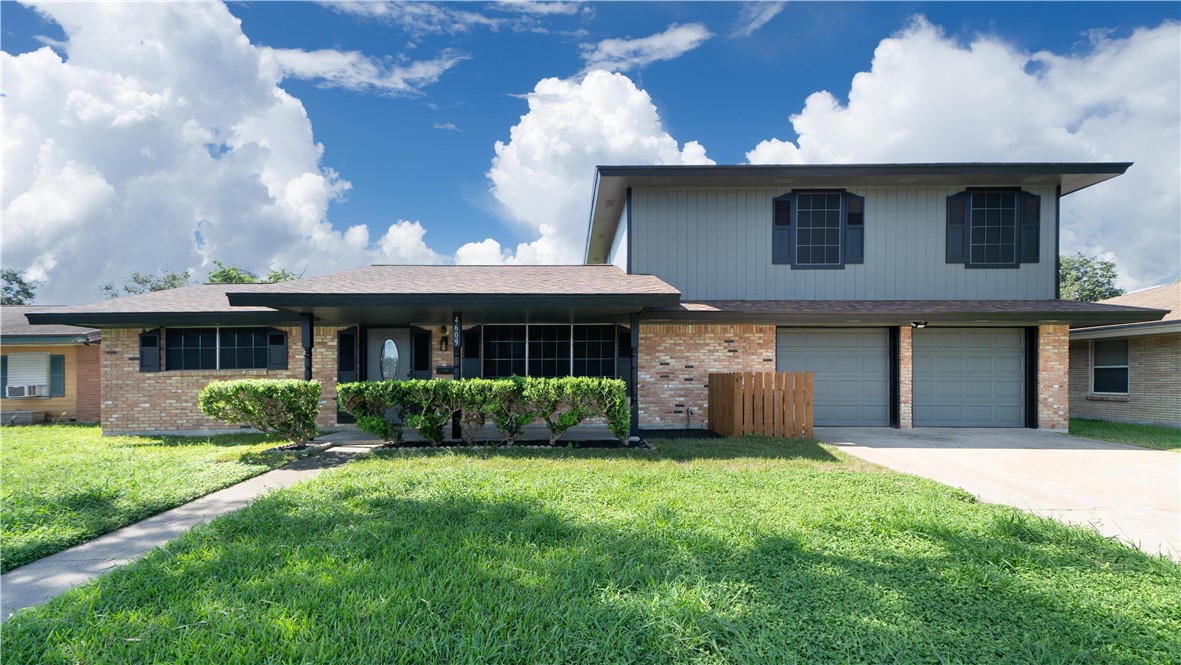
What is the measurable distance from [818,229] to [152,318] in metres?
14.6

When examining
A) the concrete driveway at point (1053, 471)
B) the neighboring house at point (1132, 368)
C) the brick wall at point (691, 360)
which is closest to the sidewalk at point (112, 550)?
the brick wall at point (691, 360)

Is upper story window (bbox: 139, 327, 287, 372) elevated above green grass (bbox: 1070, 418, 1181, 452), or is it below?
above

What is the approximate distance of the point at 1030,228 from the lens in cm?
1176

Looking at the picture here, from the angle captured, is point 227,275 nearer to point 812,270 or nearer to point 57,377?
point 57,377

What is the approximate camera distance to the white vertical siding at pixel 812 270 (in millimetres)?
11727

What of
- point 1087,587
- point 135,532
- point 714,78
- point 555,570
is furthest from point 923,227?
point 135,532

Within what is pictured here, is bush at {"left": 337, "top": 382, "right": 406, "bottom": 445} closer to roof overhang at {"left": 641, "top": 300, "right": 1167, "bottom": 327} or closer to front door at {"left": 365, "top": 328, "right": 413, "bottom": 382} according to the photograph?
front door at {"left": 365, "top": 328, "right": 413, "bottom": 382}

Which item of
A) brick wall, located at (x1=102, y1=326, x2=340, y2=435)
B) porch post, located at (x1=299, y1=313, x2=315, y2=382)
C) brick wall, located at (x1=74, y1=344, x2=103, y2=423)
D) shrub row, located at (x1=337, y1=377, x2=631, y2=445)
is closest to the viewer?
shrub row, located at (x1=337, y1=377, x2=631, y2=445)

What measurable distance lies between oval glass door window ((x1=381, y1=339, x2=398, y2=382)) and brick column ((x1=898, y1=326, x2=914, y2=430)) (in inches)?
450

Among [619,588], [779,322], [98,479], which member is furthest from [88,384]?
[779,322]

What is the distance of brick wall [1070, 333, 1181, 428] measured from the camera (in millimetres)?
12188

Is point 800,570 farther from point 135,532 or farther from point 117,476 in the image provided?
point 117,476

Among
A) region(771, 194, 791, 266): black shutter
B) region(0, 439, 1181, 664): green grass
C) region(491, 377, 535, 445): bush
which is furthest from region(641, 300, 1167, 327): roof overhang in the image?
region(0, 439, 1181, 664): green grass

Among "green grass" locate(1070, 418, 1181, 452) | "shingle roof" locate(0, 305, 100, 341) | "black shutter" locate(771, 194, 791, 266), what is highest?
"black shutter" locate(771, 194, 791, 266)
